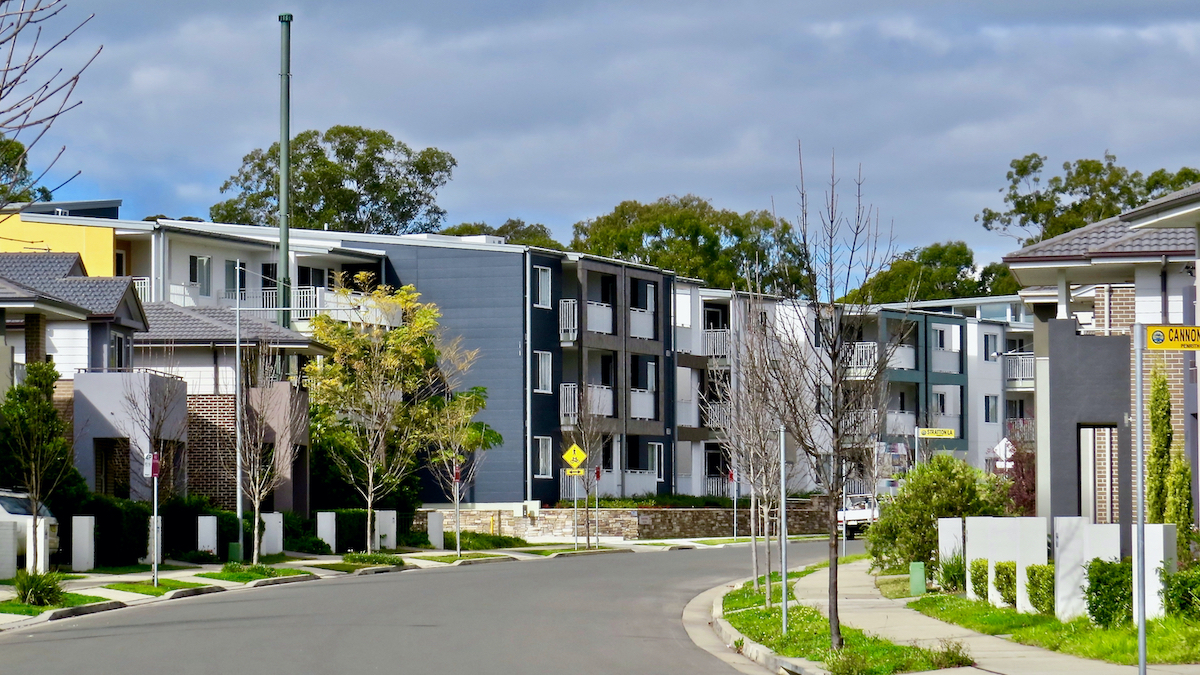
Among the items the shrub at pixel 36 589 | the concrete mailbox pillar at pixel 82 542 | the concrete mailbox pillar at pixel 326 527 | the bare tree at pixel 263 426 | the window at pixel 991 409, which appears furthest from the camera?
the window at pixel 991 409

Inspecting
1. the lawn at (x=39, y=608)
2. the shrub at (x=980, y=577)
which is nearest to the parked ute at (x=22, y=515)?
the lawn at (x=39, y=608)

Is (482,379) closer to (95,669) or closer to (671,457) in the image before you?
(671,457)

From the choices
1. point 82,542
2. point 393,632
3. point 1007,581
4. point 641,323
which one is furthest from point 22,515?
point 641,323

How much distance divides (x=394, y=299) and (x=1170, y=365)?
30.9 metres

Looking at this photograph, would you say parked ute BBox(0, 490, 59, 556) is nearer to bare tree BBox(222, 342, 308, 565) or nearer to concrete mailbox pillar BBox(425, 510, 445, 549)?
bare tree BBox(222, 342, 308, 565)

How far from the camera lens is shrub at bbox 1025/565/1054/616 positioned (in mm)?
19353

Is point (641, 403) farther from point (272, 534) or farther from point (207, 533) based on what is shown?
point (207, 533)

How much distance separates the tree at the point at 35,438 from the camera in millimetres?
30391

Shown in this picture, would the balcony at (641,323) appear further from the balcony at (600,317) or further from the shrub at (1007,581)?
the shrub at (1007,581)

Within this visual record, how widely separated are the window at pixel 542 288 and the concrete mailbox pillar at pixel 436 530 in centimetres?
1279

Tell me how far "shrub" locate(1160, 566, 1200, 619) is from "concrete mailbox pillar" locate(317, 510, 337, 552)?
96.5 feet

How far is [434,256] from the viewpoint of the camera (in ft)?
193

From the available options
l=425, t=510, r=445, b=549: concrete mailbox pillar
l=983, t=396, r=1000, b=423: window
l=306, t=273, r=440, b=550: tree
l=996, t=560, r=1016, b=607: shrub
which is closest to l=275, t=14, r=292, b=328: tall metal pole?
l=306, t=273, r=440, b=550: tree

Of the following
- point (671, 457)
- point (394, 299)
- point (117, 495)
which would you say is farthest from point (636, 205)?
point (117, 495)
